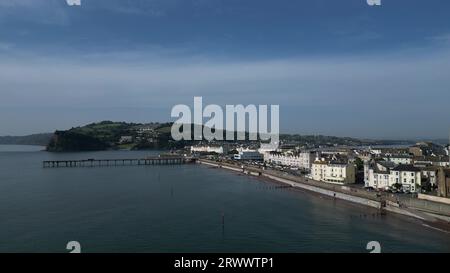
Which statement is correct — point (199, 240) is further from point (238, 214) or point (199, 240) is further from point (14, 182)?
point (14, 182)

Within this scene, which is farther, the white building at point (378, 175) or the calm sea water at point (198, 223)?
the white building at point (378, 175)

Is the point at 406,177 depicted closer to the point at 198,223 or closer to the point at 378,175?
the point at 378,175

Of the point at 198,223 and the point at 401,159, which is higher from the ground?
the point at 401,159

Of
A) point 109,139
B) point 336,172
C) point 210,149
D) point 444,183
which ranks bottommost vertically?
point 210,149

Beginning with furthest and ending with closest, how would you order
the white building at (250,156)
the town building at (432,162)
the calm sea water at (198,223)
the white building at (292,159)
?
the white building at (250,156)
the white building at (292,159)
the town building at (432,162)
the calm sea water at (198,223)

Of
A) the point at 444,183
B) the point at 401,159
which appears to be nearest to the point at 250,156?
the point at 401,159

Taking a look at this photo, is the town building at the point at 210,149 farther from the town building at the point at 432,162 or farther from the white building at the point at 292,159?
the town building at the point at 432,162

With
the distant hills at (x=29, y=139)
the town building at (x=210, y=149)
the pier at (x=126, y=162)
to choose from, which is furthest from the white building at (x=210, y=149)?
the distant hills at (x=29, y=139)
